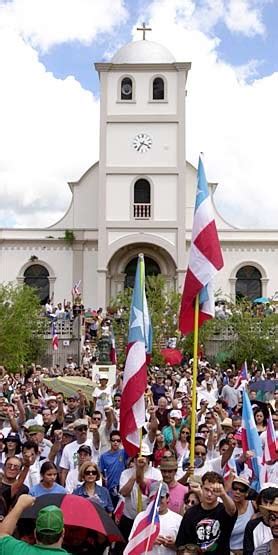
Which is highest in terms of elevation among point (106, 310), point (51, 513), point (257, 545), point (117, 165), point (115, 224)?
point (117, 165)

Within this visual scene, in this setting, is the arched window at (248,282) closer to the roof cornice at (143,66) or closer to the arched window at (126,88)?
the arched window at (126,88)

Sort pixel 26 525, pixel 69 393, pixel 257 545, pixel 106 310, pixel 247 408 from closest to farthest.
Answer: pixel 26 525, pixel 257 545, pixel 247 408, pixel 69 393, pixel 106 310

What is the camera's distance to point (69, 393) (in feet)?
53.3

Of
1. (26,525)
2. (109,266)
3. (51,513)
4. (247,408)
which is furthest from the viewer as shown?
(109,266)

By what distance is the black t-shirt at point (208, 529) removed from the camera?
6.23 meters

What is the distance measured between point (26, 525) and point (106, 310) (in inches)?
1258

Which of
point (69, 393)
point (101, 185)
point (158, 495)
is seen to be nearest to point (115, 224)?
point (101, 185)

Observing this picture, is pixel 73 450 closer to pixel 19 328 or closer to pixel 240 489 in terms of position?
pixel 240 489

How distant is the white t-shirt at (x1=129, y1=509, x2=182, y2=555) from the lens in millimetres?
6488

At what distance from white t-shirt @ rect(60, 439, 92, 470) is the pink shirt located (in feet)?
6.78

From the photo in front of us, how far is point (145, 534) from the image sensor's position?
6176mm

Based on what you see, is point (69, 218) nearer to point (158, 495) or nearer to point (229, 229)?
point (229, 229)

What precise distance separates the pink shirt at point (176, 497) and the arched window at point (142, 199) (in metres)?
31.9

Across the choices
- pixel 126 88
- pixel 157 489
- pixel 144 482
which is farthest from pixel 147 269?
pixel 157 489
